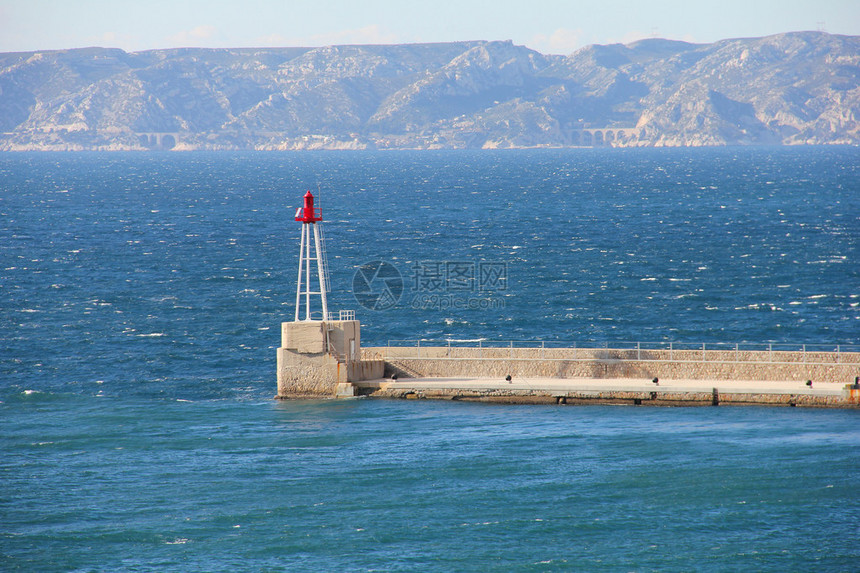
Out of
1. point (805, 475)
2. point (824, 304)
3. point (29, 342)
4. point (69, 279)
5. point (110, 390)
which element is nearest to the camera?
point (805, 475)

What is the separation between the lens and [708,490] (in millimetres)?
34906

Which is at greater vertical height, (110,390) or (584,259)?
(584,259)

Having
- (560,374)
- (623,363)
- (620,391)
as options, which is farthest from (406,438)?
(623,363)

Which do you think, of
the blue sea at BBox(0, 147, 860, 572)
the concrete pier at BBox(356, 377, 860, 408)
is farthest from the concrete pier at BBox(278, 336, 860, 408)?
the blue sea at BBox(0, 147, 860, 572)

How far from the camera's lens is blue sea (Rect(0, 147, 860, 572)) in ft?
102

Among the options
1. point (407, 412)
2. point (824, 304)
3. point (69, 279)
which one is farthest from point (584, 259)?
point (407, 412)

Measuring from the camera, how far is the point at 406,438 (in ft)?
132

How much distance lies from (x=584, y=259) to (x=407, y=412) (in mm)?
54312

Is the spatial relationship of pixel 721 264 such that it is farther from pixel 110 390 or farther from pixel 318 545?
pixel 318 545

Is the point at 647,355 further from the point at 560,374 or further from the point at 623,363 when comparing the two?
the point at 560,374

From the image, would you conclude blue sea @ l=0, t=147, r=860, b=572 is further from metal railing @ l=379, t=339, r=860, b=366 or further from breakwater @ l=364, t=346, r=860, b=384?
metal railing @ l=379, t=339, r=860, b=366

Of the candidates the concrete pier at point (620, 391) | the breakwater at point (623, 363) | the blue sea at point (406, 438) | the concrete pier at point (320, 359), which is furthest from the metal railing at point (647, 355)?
the blue sea at point (406, 438)

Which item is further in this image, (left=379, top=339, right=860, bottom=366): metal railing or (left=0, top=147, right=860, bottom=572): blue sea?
(left=379, top=339, right=860, bottom=366): metal railing

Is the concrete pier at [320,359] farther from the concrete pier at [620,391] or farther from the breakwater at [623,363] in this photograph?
the breakwater at [623,363]
